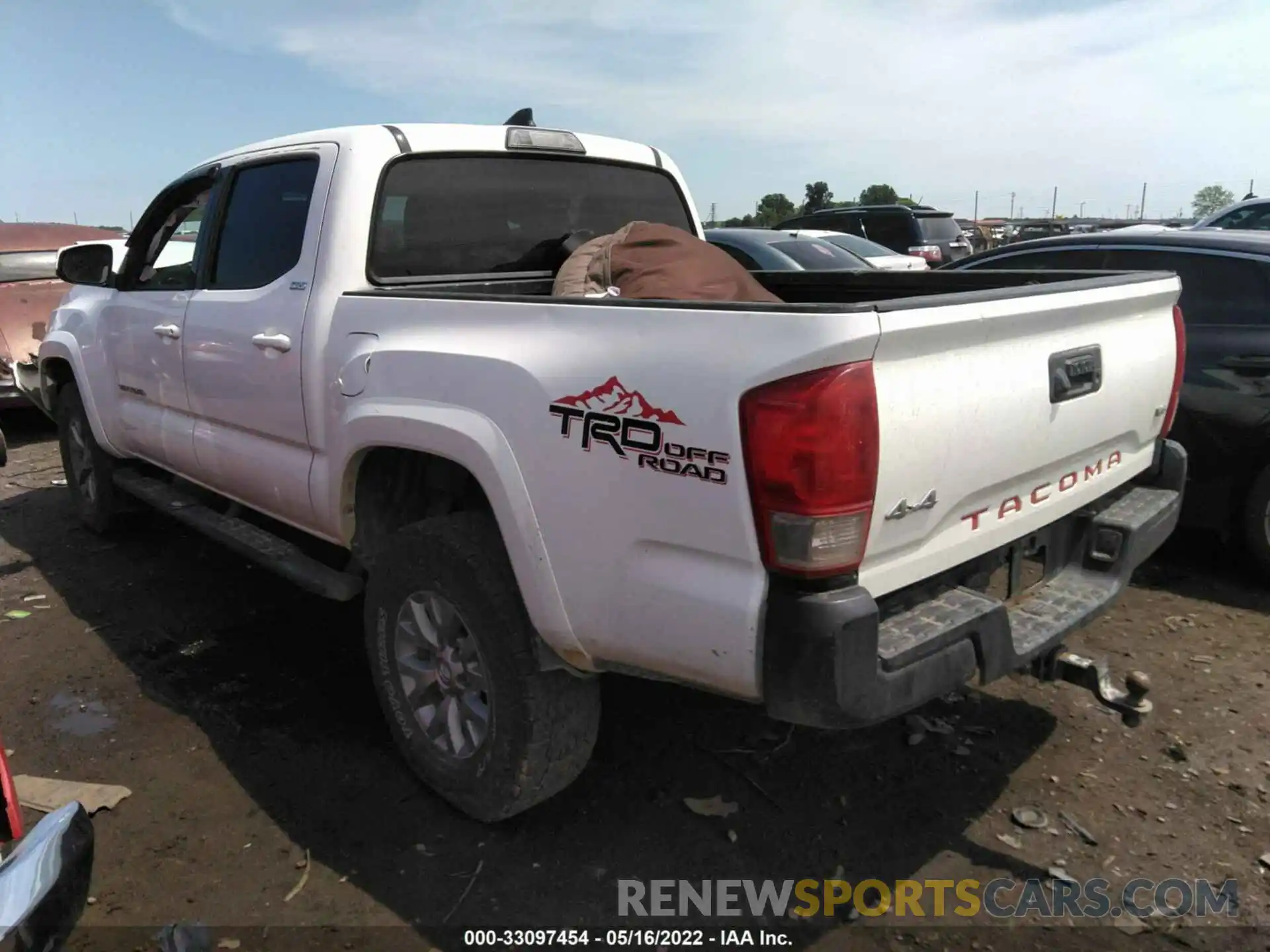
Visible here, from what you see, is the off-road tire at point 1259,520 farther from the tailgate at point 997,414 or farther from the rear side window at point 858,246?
the rear side window at point 858,246

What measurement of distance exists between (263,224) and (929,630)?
287 centimetres

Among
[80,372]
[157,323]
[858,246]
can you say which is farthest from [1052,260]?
[858,246]

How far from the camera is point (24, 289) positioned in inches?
334

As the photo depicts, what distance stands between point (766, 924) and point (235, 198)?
3.31 metres

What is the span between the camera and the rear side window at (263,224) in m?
3.43

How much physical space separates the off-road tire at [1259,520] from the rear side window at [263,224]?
14.0 ft

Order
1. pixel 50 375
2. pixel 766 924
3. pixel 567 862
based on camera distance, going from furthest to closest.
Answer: pixel 50 375 → pixel 567 862 → pixel 766 924

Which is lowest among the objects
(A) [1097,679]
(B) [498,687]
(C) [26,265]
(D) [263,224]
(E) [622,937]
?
(E) [622,937]

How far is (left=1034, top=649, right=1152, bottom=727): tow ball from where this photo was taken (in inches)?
107

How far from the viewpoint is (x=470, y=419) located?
254 centimetres

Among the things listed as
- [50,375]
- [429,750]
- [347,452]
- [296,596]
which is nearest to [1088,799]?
[429,750]

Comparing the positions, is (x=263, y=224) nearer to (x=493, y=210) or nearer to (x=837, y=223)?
(x=493, y=210)

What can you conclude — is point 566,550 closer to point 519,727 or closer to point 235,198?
point 519,727

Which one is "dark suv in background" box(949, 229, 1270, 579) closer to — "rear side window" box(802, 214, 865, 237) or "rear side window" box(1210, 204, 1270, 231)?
"rear side window" box(1210, 204, 1270, 231)
